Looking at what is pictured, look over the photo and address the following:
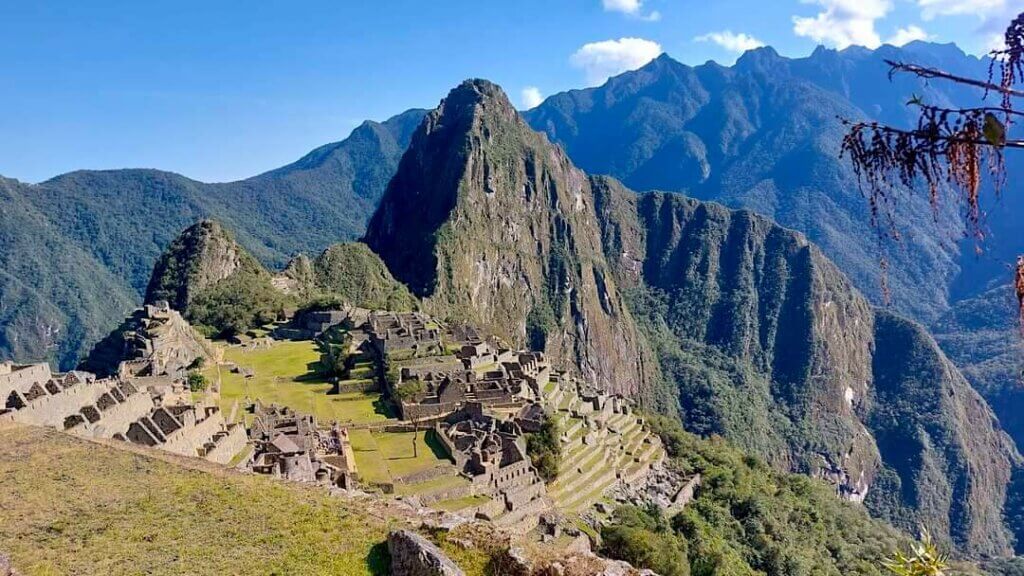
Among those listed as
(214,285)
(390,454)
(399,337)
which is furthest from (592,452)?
(214,285)

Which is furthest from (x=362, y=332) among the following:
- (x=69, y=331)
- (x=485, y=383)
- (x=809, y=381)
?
(x=809, y=381)

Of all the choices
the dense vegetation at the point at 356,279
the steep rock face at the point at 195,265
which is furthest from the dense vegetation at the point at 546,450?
the dense vegetation at the point at 356,279

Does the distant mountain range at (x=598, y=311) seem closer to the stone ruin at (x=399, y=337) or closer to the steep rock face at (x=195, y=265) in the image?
the steep rock face at (x=195, y=265)

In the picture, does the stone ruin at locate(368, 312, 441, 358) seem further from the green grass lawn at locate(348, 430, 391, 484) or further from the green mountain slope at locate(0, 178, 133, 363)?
the green mountain slope at locate(0, 178, 133, 363)

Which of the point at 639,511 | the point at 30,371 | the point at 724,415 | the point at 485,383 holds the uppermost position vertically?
the point at 30,371

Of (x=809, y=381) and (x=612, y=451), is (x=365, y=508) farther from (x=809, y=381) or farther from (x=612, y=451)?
(x=809, y=381)

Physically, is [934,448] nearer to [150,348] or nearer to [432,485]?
[432,485]
